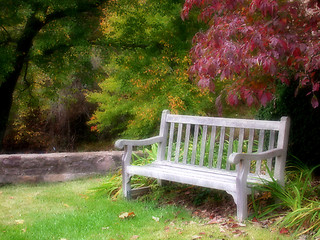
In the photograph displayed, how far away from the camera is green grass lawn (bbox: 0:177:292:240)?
11.6 feet

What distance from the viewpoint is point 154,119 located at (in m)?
10.1

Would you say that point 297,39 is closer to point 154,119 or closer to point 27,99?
point 154,119

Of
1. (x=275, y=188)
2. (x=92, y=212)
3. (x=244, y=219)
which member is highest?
(x=275, y=188)

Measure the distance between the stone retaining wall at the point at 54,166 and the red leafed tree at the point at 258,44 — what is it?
323cm

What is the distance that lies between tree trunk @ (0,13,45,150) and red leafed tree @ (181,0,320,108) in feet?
18.2

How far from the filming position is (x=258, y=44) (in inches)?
116

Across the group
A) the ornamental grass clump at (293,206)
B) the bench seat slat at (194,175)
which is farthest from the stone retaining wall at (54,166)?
the ornamental grass clump at (293,206)

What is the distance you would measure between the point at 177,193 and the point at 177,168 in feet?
1.35

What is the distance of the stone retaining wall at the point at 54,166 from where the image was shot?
600cm

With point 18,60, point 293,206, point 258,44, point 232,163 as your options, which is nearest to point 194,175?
point 232,163

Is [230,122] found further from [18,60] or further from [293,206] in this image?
[18,60]

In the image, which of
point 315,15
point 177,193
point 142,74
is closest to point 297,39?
point 315,15

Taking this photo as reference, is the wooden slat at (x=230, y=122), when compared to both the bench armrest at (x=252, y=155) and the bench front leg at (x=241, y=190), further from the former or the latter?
the bench front leg at (x=241, y=190)

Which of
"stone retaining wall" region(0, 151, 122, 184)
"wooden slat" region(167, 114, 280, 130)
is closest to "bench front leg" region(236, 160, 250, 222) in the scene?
"wooden slat" region(167, 114, 280, 130)
